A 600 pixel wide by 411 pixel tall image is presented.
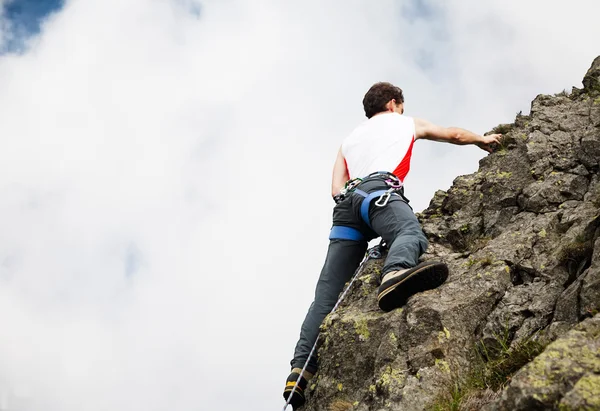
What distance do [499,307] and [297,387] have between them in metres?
2.89

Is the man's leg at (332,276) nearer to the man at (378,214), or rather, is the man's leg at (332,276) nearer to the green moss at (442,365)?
the man at (378,214)

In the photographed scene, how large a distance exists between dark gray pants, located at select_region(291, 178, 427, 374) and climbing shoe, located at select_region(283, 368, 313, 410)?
0.36ft

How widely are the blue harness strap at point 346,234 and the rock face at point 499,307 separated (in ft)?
1.49

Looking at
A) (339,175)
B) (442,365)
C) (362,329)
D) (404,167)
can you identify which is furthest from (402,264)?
(339,175)

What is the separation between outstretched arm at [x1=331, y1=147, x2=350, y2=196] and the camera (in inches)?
373

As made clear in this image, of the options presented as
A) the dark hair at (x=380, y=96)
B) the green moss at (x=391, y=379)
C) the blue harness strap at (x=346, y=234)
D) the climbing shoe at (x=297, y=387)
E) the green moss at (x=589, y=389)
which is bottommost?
the green moss at (x=589, y=389)

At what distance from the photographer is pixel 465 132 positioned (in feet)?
32.5

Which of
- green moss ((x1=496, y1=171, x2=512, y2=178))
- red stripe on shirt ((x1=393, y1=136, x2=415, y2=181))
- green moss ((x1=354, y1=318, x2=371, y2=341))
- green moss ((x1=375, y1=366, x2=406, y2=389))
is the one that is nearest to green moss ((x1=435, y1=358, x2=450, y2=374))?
green moss ((x1=375, y1=366, x2=406, y2=389))

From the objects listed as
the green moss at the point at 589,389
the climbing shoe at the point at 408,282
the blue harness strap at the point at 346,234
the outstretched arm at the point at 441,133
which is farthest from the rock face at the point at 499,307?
the outstretched arm at the point at 441,133

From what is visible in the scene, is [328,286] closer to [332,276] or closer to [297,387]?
[332,276]

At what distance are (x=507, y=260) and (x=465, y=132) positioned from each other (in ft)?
9.93

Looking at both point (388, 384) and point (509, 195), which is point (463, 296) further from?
point (509, 195)

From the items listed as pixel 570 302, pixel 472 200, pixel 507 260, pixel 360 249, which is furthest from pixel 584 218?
pixel 360 249

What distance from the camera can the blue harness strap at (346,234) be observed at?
8.98m
